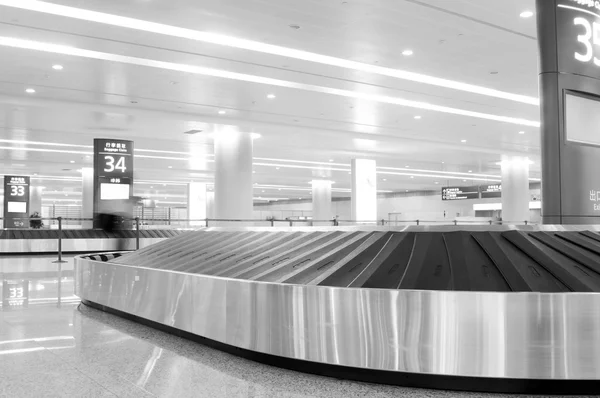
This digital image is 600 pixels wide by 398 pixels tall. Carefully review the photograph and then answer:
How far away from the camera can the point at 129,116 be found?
16500mm

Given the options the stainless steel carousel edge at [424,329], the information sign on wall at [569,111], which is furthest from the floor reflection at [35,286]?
the information sign on wall at [569,111]

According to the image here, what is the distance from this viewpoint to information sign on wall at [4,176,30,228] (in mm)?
32562

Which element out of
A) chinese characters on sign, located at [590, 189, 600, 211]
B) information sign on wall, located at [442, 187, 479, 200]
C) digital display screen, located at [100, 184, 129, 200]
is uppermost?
information sign on wall, located at [442, 187, 479, 200]

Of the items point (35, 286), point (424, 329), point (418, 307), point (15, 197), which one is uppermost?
point (15, 197)

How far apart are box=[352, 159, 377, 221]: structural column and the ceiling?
1.91m

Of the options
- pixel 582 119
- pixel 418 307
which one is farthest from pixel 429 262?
pixel 582 119

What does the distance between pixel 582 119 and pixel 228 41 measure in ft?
22.4

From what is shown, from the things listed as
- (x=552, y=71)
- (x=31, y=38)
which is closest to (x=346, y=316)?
(x=552, y=71)

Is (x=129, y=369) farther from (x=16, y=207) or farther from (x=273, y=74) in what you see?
(x=16, y=207)

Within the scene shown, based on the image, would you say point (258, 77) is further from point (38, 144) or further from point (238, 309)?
point (38, 144)

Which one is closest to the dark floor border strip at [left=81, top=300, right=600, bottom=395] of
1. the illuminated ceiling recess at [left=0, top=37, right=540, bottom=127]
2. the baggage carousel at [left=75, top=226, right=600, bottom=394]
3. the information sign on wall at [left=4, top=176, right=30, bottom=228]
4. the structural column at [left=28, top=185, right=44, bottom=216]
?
the baggage carousel at [left=75, top=226, right=600, bottom=394]

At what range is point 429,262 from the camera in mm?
3783

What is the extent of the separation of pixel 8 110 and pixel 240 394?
49.3 ft

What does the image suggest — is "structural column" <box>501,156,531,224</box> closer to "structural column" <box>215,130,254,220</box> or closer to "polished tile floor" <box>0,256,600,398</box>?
"structural column" <box>215,130,254,220</box>
